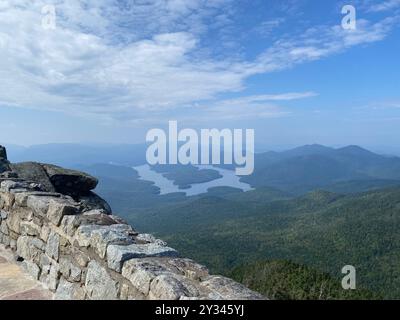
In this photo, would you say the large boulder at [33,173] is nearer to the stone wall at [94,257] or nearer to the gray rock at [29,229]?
the stone wall at [94,257]

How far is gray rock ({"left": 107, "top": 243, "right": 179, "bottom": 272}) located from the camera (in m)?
4.95

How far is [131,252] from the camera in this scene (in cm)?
506

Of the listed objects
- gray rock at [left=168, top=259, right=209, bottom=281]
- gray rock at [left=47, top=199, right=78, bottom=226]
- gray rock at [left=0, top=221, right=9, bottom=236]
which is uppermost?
gray rock at [left=47, top=199, right=78, bottom=226]

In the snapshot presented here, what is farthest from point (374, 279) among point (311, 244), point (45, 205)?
point (45, 205)

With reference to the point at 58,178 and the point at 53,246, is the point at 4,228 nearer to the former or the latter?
the point at 53,246

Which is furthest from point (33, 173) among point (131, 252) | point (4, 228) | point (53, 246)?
point (131, 252)

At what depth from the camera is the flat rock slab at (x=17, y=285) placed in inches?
230

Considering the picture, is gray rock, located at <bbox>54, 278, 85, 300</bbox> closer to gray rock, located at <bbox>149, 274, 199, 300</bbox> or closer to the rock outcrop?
the rock outcrop

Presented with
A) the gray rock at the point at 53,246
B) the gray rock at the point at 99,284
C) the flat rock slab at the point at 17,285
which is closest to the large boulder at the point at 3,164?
the flat rock slab at the point at 17,285

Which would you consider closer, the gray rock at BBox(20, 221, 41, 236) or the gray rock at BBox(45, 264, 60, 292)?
the gray rock at BBox(45, 264, 60, 292)

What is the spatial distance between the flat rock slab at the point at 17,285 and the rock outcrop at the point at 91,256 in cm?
12

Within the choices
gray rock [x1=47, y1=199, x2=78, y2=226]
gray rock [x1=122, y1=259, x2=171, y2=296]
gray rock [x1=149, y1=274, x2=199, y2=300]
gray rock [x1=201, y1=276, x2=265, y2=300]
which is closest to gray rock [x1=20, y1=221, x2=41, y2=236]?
gray rock [x1=47, y1=199, x2=78, y2=226]

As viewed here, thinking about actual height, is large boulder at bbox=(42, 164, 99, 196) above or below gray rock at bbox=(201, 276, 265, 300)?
above

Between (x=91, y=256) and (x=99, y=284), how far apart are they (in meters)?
0.47
